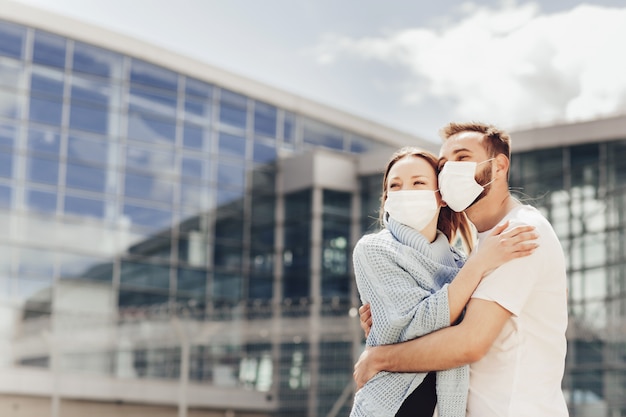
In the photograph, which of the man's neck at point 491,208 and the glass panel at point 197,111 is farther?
the glass panel at point 197,111

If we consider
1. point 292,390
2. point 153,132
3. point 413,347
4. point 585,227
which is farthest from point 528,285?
point 153,132

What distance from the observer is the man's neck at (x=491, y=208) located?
10.1ft

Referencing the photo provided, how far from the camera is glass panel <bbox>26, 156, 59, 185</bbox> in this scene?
86.9 feet

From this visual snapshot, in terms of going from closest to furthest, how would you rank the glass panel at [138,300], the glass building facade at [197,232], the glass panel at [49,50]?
the glass building facade at [197,232], the glass panel at [49,50], the glass panel at [138,300]

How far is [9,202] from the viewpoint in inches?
1022

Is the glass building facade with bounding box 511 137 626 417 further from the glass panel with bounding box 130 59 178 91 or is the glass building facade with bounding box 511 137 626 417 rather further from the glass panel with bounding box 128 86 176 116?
the glass panel with bounding box 130 59 178 91

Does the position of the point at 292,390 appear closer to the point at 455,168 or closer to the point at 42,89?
the point at 42,89

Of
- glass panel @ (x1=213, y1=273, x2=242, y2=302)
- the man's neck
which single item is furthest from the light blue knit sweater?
glass panel @ (x1=213, y1=273, x2=242, y2=302)

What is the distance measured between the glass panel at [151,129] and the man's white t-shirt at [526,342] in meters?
26.1

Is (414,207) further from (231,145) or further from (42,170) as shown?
(231,145)

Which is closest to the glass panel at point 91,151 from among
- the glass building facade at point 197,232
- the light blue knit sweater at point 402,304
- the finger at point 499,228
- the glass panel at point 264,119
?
the glass building facade at point 197,232

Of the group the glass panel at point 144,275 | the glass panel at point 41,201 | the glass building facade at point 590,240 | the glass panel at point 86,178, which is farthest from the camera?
the glass panel at point 144,275

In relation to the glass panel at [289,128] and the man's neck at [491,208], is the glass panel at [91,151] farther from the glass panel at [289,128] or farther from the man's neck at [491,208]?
the man's neck at [491,208]

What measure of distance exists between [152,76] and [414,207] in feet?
87.0
